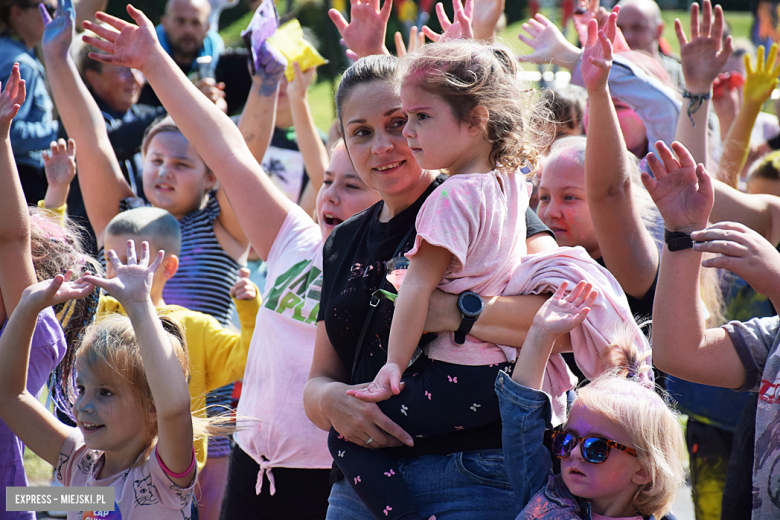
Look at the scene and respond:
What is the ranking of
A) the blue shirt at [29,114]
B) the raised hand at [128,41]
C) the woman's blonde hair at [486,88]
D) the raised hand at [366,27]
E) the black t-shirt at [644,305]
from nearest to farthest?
1. the woman's blonde hair at [486,88]
2. the raised hand at [128,41]
3. the black t-shirt at [644,305]
4. the raised hand at [366,27]
5. the blue shirt at [29,114]

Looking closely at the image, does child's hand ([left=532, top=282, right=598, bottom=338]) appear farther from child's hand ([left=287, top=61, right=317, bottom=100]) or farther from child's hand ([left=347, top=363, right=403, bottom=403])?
child's hand ([left=287, top=61, right=317, bottom=100])

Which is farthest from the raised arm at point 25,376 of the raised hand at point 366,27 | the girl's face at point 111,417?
the raised hand at point 366,27

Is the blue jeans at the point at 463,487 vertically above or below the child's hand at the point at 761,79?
below

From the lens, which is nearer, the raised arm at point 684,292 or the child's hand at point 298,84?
the raised arm at point 684,292

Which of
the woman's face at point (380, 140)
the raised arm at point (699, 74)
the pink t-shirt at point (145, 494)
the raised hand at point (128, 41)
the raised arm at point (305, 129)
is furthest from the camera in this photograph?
the raised arm at point (305, 129)

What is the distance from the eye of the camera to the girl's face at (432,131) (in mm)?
1732

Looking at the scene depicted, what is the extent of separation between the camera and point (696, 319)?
1.73m

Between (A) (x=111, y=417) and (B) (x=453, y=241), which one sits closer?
(B) (x=453, y=241)

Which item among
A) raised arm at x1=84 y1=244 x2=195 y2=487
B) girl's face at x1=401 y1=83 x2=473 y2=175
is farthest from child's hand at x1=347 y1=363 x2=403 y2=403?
raised arm at x1=84 y1=244 x2=195 y2=487

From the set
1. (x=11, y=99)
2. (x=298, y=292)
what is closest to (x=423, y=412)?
(x=298, y=292)

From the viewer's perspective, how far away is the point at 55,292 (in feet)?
6.72

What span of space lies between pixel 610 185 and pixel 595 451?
91 cm

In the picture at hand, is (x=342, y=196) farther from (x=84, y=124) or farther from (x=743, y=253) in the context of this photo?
(x=84, y=124)

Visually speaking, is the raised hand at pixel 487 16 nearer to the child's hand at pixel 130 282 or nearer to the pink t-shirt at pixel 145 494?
the child's hand at pixel 130 282
